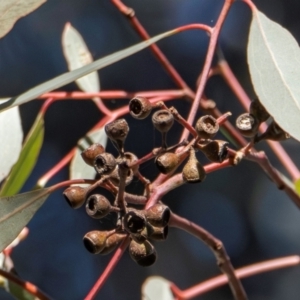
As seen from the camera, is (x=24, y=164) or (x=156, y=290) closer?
(x=24, y=164)

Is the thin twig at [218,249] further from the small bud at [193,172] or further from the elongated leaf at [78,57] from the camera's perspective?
the elongated leaf at [78,57]

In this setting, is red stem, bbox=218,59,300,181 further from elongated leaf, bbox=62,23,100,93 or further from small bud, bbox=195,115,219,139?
small bud, bbox=195,115,219,139

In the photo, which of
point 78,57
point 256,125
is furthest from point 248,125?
point 78,57

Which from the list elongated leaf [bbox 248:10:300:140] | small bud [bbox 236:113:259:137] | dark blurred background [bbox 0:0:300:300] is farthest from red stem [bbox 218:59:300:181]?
dark blurred background [bbox 0:0:300:300]

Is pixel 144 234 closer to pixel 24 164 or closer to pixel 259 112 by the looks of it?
pixel 259 112

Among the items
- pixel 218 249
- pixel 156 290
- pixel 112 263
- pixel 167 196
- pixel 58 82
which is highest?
pixel 58 82

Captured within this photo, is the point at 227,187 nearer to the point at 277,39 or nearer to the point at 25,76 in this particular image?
the point at 25,76

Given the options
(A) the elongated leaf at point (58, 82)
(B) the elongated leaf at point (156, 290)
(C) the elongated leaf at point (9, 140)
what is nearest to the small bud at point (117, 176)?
(A) the elongated leaf at point (58, 82)

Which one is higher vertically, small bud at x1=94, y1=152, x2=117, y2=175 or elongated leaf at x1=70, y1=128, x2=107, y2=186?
small bud at x1=94, y1=152, x2=117, y2=175

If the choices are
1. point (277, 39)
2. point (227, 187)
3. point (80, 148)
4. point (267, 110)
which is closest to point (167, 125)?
point (267, 110)
